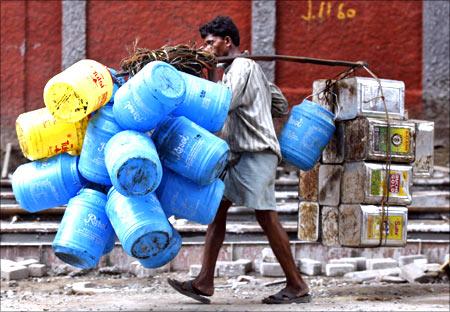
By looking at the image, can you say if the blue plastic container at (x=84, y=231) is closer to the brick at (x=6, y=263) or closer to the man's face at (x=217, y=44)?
the man's face at (x=217, y=44)

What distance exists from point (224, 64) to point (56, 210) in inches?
130

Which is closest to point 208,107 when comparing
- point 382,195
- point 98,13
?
point 382,195

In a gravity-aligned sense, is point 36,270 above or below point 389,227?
below

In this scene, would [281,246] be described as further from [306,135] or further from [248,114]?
[248,114]

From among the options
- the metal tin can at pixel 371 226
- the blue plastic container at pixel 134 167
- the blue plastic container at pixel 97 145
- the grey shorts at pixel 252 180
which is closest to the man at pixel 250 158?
the grey shorts at pixel 252 180

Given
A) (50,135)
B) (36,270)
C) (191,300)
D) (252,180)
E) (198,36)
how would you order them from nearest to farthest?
(50,135) → (252,180) → (191,300) → (36,270) → (198,36)

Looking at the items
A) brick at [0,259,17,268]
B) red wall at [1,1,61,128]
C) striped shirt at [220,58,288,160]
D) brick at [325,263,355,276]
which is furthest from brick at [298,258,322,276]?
red wall at [1,1,61,128]

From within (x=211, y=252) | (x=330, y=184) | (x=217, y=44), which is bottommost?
(x=211, y=252)

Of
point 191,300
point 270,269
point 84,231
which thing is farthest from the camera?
point 270,269

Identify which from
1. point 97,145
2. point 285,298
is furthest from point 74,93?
point 285,298

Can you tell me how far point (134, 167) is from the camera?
4.81 m

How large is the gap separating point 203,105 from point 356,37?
6.69 meters

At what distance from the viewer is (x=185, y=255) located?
8.46m

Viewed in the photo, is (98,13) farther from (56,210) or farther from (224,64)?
(224,64)
